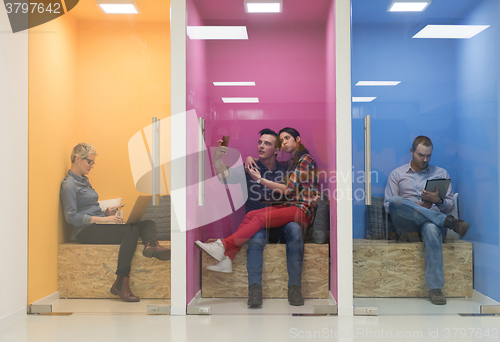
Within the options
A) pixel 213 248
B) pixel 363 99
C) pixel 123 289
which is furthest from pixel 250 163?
pixel 123 289

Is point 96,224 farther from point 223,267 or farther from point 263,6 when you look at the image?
point 263,6

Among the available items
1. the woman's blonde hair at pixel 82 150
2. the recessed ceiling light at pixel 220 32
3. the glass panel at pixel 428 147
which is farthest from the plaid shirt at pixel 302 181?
the woman's blonde hair at pixel 82 150

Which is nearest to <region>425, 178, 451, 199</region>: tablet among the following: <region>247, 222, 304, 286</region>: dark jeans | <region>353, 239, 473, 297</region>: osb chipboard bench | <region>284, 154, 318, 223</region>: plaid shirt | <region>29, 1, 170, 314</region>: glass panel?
<region>353, 239, 473, 297</region>: osb chipboard bench

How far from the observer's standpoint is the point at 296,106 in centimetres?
262

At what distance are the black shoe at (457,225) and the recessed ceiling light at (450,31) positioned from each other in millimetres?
1317

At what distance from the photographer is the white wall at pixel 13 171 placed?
2.46m

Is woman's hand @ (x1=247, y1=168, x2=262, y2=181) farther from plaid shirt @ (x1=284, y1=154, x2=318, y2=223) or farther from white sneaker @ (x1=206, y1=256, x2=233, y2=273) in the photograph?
white sneaker @ (x1=206, y1=256, x2=233, y2=273)

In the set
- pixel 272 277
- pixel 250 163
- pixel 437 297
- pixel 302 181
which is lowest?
pixel 437 297

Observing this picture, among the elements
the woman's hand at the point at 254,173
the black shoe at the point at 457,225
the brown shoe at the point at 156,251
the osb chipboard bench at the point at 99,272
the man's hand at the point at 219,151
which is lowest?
the osb chipboard bench at the point at 99,272

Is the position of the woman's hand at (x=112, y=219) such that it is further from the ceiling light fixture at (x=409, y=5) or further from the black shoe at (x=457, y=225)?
the ceiling light fixture at (x=409, y=5)

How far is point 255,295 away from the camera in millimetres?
2605

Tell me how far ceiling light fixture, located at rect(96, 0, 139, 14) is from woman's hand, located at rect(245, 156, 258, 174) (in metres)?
1.36

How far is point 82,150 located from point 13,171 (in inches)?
19.4

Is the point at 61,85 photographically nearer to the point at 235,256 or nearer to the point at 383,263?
the point at 235,256
